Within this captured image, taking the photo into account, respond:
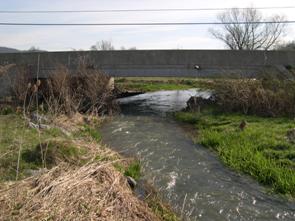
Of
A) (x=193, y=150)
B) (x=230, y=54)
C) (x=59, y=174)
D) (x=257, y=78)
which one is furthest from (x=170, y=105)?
(x=59, y=174)

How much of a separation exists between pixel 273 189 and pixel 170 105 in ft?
54.6

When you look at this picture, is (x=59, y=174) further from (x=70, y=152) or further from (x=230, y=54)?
(x=230, y=54)

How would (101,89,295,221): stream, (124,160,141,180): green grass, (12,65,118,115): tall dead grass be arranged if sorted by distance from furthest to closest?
(12,65,118,115): tall dead grass
(124,160,141,180): green grass
(101,89,295,221): stream

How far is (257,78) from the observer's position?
20.1 meters

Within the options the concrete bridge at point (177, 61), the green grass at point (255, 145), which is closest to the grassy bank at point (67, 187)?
the green grass at point (255, 145)

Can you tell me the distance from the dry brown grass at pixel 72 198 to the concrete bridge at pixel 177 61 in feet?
50.9

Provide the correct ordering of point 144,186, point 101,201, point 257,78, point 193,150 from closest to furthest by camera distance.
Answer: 1. point 101,201
2. point 144,186
3. point 193,150
4. point 257,78

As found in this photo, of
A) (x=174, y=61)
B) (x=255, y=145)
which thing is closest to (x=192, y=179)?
(x=255, y=145)

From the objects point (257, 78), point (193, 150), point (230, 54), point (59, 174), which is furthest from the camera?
point (230, 54)

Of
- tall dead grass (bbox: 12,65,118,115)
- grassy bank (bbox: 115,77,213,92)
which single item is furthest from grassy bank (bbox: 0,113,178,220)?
grassy bank (bbox: 115,77,213,92)

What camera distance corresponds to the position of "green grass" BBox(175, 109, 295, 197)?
9.80 meters

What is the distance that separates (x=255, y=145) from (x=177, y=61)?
1131cm

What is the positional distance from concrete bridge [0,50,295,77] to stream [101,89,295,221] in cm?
644

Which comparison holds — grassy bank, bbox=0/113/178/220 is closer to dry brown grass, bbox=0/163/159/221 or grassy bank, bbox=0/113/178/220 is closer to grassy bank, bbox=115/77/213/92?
dry brown grass, bbox=0/163/159/221
